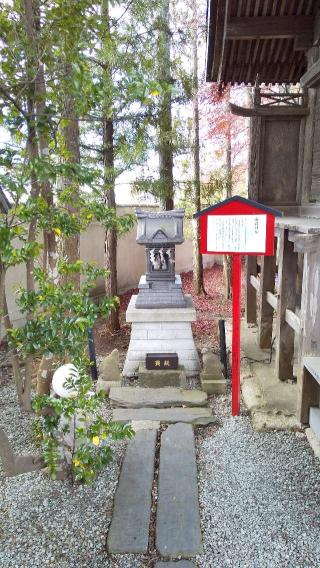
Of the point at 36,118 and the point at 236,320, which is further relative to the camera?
the point at 236,320

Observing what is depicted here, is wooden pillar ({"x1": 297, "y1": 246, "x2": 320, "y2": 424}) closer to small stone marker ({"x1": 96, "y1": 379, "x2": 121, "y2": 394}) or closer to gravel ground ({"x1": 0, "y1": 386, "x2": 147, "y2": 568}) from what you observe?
gravel ground ({"x1": 0, "y1": 386, "x2": 147, "y2": 568})

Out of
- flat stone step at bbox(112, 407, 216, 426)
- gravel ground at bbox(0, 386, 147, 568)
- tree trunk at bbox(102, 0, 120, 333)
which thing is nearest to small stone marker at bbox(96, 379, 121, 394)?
flat stone step at bbox(112, 407, 216, 426)

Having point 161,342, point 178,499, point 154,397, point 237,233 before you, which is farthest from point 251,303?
point 178,499

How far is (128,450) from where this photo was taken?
143 inches

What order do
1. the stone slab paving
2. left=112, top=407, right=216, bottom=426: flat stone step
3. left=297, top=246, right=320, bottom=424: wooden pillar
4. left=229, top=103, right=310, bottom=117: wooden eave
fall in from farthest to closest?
left=229, top=103, right=310, bottom=117: wooden eave < left=112, top=407, right=216, bottom=426: flat stone step < left=297, top=246, right=320, bottom=424: wooden pillar < the stone slab paving

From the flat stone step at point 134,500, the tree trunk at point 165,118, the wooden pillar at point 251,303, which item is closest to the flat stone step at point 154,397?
the flat stone step at point 134,500

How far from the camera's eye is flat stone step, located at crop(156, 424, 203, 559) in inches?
101

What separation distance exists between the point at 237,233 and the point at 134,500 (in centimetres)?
256

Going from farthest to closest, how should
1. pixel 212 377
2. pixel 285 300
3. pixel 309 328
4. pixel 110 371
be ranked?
1. pixel 110 371
2. pixel 212 377
3. pixel 285 300
4. pixel 309 328

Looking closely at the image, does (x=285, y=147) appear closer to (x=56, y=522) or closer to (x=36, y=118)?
(x=36, y=118)

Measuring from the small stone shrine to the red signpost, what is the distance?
62.9 inches

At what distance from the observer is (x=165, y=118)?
24.2 feet

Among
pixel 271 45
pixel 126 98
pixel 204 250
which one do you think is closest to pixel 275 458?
pixel 204 250

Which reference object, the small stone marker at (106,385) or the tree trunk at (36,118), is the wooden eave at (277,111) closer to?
the tree trunk at (36,118)
